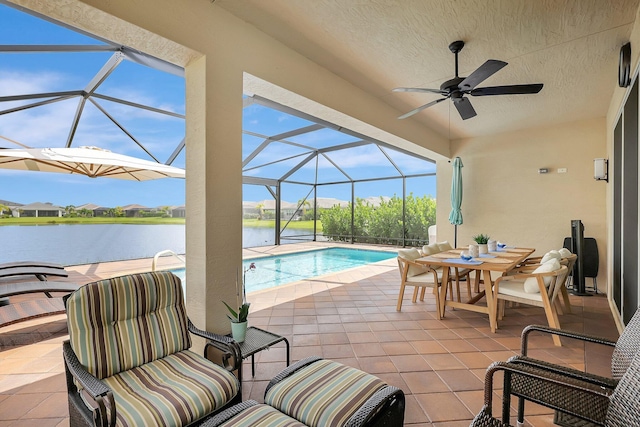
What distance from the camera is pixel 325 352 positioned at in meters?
2.63

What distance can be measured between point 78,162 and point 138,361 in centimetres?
314

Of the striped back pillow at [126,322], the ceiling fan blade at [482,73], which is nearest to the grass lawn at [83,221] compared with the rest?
the striped back pillow at [126,322]

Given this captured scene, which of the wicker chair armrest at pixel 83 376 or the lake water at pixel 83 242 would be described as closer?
the wicker chair armrest at pixel 83 376

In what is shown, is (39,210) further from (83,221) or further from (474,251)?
(474,251)

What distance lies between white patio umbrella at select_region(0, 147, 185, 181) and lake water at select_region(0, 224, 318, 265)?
9.39ft

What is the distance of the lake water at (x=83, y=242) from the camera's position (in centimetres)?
604

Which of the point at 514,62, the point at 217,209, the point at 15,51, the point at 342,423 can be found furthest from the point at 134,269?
the point at 514,62

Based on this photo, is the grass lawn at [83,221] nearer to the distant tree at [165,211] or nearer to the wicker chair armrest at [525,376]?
the distant tree at [165,211]

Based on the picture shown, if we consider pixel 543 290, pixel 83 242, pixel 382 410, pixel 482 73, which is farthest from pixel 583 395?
pixel 83 242

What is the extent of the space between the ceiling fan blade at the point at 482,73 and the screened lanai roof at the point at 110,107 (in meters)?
2.59

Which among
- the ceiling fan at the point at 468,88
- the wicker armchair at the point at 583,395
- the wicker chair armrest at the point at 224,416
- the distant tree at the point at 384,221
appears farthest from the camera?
the distant tree at the point at 384,221

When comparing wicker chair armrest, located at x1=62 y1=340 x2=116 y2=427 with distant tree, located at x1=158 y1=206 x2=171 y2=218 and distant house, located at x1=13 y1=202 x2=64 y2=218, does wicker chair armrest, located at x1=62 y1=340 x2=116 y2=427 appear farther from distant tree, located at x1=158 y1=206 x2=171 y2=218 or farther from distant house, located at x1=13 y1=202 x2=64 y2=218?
distant tree, located at x1=158 y1=206 x2=171 y2=218

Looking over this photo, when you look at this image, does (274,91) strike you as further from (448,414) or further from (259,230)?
(259,230)

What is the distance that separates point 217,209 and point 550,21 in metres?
3.12
